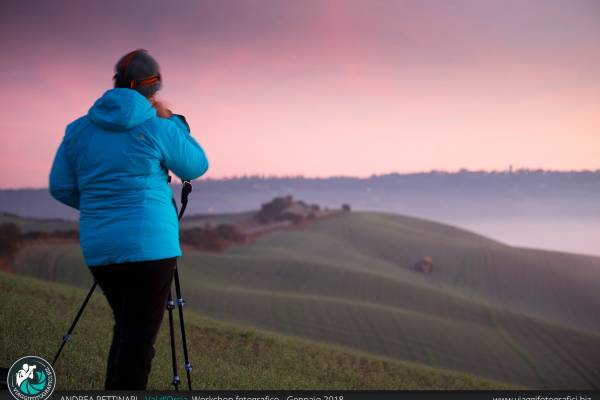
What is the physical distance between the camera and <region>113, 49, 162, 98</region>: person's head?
3.72 metres

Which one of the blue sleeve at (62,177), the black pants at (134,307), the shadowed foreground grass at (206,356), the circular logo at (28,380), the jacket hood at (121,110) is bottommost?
the shadowed foreground grass at (206,356)

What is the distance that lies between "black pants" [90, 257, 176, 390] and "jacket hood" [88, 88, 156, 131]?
0.94 metres

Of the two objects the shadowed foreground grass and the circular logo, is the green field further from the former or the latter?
the circular logo

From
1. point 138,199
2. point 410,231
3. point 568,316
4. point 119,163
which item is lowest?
point 568,316

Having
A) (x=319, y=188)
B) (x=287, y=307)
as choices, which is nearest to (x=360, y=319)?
(x=287, y=307)

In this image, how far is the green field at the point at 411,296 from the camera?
85.7ft

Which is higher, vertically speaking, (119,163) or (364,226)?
(119,163)

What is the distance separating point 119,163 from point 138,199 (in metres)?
0.27

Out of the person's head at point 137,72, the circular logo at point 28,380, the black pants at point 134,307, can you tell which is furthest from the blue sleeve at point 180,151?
the circular logo at point 28,380

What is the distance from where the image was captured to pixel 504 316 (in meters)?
35.1

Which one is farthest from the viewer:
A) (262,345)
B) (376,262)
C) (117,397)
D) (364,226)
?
(364,226)

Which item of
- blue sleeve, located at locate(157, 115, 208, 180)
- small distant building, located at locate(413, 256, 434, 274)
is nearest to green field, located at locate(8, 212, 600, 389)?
small distant building, located at locate(413, 256, 434, 274)

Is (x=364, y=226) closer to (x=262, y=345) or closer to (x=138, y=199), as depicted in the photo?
(x=262, y=345)

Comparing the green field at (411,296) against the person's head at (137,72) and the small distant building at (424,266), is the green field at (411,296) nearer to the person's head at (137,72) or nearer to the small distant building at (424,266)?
the small distant building at (424,266)
